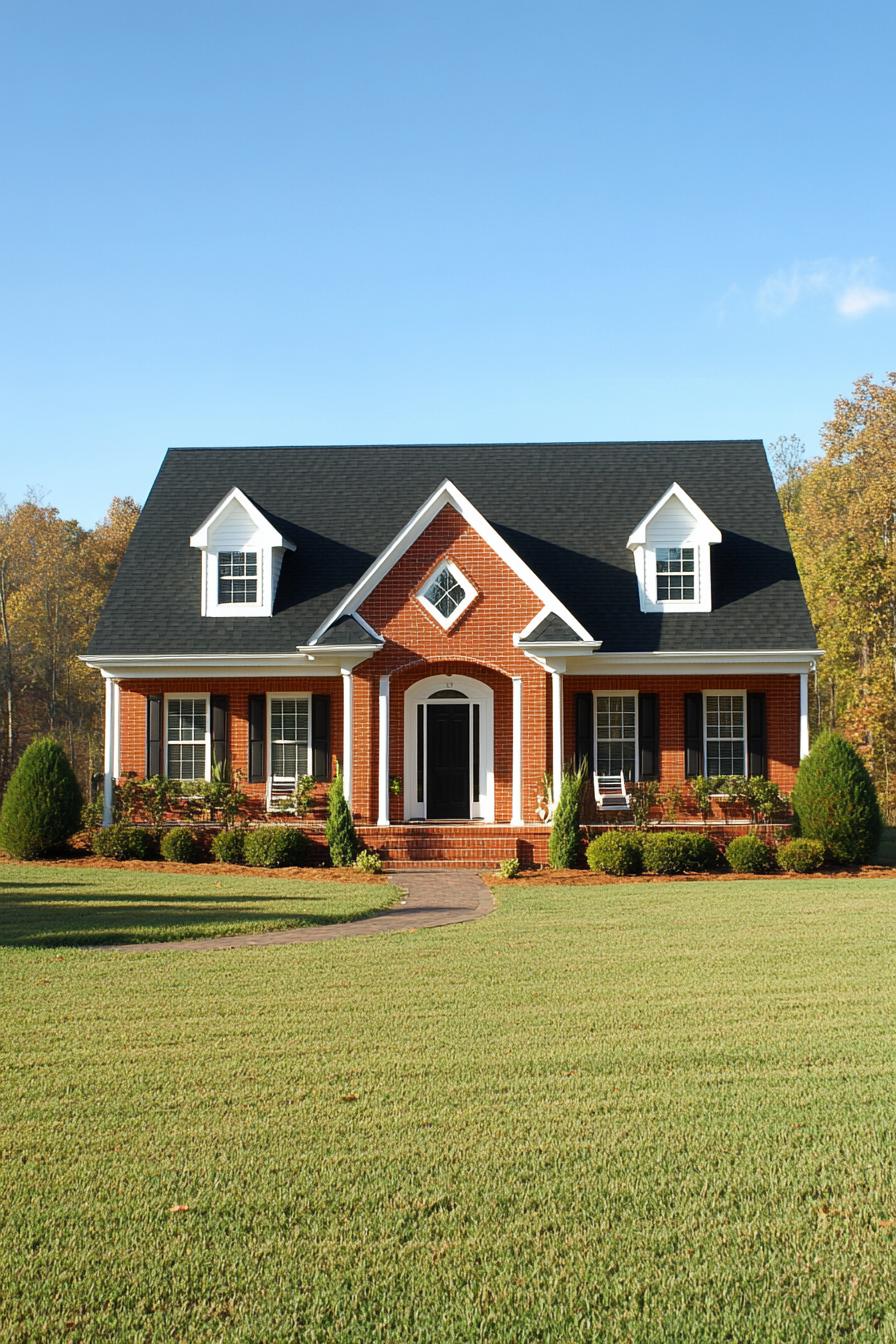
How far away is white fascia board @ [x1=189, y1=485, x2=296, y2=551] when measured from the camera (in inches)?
995

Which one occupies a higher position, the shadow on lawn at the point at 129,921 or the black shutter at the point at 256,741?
the black shutter at the point at 256,741

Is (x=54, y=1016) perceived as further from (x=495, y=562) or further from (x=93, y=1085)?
(x=495, y=562)

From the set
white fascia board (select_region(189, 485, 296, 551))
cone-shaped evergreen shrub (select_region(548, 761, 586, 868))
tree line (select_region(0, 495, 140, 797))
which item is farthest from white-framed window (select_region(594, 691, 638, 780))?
tree line (select_region(0, 495, 140, 797))

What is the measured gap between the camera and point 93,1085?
7.29 metres

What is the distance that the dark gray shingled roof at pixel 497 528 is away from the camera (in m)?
24.9

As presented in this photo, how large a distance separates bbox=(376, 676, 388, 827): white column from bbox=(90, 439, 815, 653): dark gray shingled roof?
8.04ft

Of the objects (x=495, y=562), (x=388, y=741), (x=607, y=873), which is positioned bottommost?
(x=607, y=873)

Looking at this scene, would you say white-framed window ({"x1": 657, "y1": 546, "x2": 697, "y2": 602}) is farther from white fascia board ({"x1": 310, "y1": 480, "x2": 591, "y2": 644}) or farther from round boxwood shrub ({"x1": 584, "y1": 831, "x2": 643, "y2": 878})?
round boxwood shrub ({"x1": 584, "y1": 831, "x2": 643, "y2": 878})

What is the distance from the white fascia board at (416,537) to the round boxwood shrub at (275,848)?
3878 millimetres

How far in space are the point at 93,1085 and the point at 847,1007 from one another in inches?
224

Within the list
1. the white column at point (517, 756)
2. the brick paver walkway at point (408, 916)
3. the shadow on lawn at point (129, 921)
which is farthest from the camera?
the white column at point (517, 756)

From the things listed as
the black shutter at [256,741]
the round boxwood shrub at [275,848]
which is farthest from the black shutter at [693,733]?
the black shutter at [256,741]

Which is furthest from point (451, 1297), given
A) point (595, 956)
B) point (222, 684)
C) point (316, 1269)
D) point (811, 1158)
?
point (222, 684)

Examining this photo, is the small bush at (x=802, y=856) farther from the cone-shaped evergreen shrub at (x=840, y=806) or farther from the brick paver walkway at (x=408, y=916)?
the brick paver walkway at (x=408, y=916)
